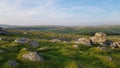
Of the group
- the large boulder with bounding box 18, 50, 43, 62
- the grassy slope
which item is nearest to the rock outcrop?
the large boulder with bounding box 18, 50, 43, 62

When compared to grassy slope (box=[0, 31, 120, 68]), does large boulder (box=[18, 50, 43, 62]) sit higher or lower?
higher

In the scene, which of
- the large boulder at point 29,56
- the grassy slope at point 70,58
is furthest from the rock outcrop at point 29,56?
the grassy slope at point 70,58

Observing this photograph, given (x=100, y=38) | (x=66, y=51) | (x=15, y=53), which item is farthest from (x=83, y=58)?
(x=100, y=38)

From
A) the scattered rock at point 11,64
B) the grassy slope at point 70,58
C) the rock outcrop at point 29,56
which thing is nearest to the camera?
the scattered rock at point 11,64

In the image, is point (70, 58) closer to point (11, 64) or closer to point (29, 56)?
point (29, 56)

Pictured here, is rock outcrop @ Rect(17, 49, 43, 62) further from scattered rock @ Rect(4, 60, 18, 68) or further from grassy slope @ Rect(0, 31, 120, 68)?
scattered rock @ Rect(4, 60, 18, 68)

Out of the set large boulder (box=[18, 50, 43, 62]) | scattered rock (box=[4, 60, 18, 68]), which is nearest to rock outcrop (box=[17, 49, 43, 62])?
large boulder (box=[18, 50, 43, 62])

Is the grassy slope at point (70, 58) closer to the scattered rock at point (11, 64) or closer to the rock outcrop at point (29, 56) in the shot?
the scattered rock at point (11, 64)

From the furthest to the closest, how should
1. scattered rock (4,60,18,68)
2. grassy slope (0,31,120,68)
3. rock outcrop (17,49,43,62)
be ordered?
rock outcrop (17,49,43,62), grassy slope (0,31,120,68), scattered rock (4,60,18,68)

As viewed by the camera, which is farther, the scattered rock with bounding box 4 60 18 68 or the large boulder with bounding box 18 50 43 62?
the large boulder with bounding box 18 50 43 62

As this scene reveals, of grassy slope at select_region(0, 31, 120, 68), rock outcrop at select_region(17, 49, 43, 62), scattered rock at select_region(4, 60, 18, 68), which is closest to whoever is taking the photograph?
scattered rock at select_region(4, 60, 18, 68)

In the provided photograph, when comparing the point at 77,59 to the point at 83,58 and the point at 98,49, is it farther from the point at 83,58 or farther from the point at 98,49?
the point at 98,49
